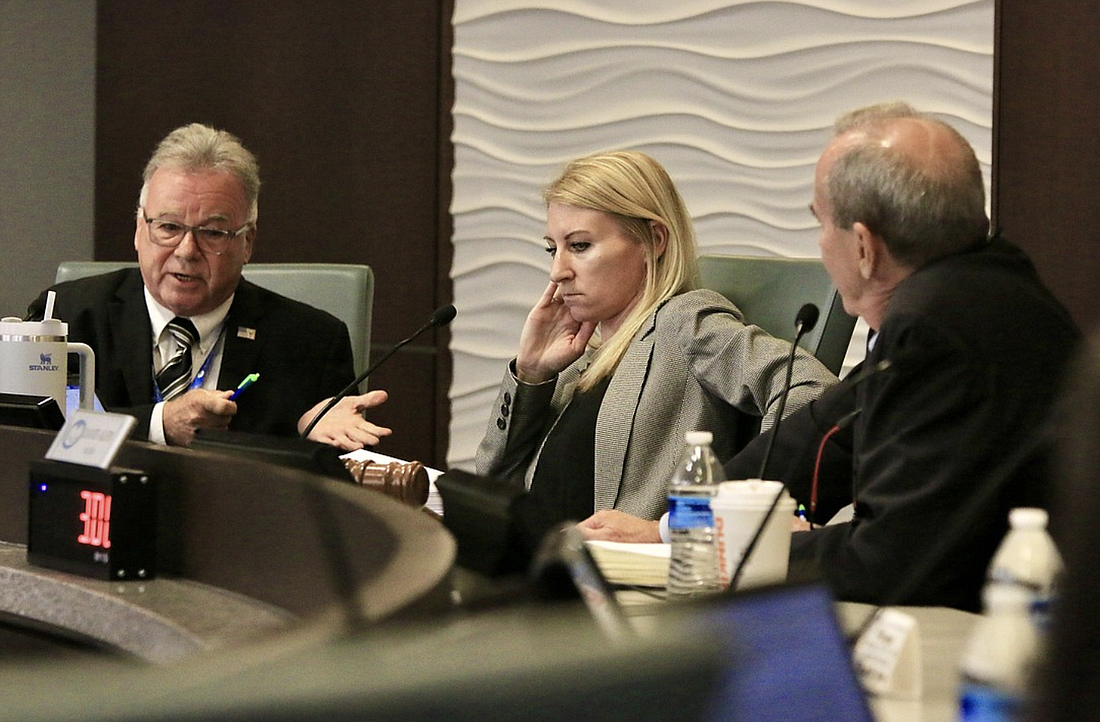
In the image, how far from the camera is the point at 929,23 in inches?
156

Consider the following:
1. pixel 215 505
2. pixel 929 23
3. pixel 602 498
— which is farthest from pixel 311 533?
pixel 929 23

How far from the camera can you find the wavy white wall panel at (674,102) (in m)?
Answer: 4.01

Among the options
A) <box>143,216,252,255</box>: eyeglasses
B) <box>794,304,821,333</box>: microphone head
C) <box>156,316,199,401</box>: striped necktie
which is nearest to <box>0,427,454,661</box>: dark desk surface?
<box>794,304,821,333</box>: microphone head

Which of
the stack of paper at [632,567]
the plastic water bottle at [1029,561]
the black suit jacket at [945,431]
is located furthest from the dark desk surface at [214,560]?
the black suit jacket at [945,431]

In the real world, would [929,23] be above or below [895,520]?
above

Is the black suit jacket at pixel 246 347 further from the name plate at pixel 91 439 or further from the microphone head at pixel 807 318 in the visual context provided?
the microphone head at pixel 807 318

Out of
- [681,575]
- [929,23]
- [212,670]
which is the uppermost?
[929,23]

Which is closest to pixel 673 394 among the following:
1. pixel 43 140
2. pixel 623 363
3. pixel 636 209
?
pixel 623 363

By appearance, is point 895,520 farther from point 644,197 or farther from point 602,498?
point 644,197

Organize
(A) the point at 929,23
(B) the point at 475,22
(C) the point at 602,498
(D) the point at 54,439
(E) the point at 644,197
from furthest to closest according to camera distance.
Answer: (B) the point at 475,22 < (A) the point at 929,23 < (E) the point at 644,197 < (C) the point at 602,498 < (D) the point at 54,439

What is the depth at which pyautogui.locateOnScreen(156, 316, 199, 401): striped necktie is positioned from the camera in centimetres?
296

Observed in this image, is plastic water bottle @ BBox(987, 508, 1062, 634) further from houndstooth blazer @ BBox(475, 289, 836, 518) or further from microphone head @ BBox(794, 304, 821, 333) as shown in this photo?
houndstooth blazer @ BBox(475, 289, 836, 518)

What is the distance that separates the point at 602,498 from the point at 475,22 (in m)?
2.59

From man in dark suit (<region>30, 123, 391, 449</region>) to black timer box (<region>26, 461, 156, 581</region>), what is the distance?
123 centimetres
